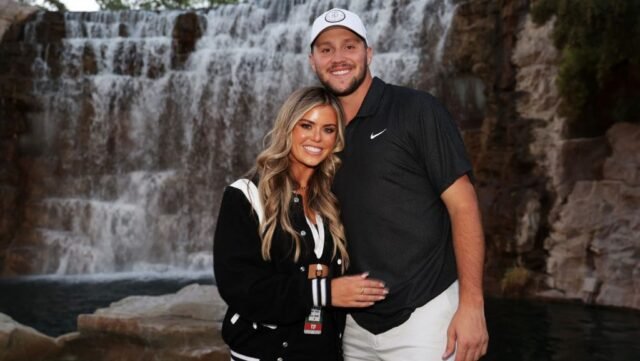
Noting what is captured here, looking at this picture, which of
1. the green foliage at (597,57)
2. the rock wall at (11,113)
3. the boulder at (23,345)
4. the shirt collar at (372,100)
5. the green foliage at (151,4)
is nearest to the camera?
the shirt collar at (372,100)

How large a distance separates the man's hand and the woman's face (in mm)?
804

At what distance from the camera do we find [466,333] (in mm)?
2799

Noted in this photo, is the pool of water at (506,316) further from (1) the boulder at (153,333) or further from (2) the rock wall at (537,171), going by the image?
(1) the boulder at (153,333)

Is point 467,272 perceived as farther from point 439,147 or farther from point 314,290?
point 314,290

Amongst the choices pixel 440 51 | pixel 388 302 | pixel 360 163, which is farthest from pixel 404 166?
pixel 440 51

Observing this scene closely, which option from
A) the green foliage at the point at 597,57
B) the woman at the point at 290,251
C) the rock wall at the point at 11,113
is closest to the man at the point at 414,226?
the woman at the point at 290,251

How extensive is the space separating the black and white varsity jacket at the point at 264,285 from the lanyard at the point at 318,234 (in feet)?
0.06

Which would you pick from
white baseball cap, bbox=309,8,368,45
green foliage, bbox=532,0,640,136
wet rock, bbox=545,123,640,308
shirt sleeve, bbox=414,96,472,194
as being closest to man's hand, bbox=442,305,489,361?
shirt sleeve, bbox=414,96,472,194

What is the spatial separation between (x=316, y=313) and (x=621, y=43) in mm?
9715

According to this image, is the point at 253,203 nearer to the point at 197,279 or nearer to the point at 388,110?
the point at 388,110

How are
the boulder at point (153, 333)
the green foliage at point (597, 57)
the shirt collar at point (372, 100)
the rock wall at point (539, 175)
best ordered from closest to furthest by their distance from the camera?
the shirt collar at point (372, 100) < the boulder at point (153, 333) < the green foliage at point (597, 57) < the rock wall at point (539, 175)

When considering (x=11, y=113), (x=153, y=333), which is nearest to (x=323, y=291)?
(x=153, y=333)

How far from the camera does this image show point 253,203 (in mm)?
2730

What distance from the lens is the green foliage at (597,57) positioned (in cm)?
1085
